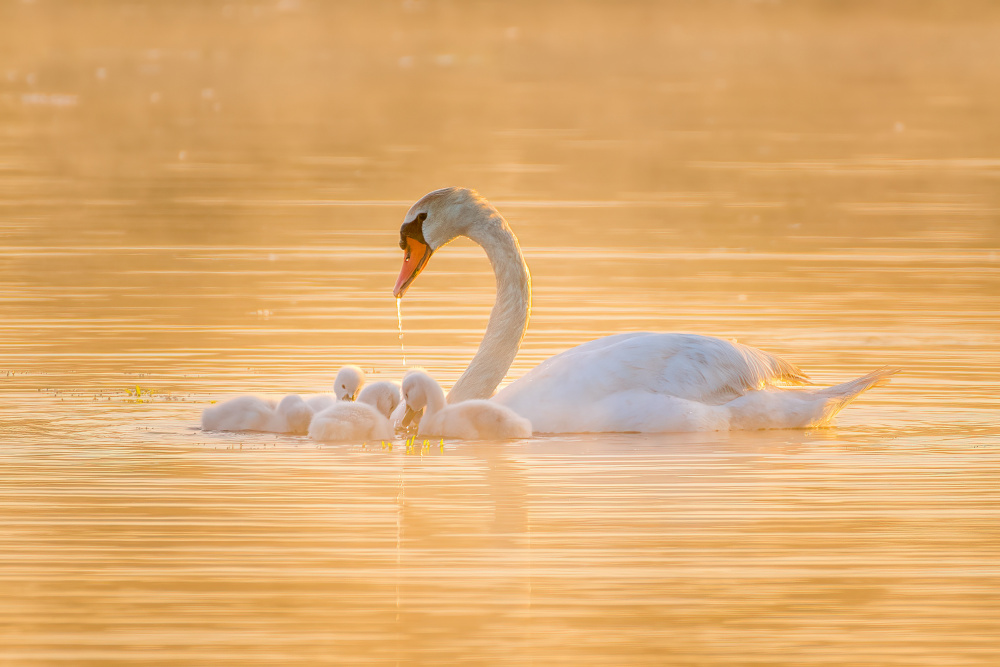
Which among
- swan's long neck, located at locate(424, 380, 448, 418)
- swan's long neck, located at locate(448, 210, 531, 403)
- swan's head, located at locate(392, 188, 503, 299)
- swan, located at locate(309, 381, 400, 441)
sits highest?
swan's head, located at locate(392, 188, 503, 299)

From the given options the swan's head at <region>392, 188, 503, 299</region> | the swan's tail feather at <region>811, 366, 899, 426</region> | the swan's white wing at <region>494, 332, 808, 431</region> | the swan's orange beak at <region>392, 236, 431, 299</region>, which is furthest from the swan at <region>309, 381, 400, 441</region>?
the swan's tail feather at <region>811, 366, 899, 426</region>

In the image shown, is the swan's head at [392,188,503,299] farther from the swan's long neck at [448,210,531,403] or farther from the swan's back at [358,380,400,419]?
the swan's back at [358,380,400,419]

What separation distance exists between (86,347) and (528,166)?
53.4ft

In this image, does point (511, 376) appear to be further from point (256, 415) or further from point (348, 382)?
point (256, 415)

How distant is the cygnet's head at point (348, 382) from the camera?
35.1 feet

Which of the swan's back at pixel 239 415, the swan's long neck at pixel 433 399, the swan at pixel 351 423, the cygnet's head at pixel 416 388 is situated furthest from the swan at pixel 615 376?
the swan's back at pixel 239 415

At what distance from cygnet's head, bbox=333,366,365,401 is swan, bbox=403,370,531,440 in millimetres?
287

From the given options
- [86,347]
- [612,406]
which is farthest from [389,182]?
[612,406]

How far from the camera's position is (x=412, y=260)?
11.7m

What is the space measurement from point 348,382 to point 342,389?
0.21 feet

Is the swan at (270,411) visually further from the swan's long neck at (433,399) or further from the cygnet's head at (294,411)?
the swan's long neck at (433,399)

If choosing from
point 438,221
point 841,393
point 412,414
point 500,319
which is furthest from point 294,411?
point 841,393

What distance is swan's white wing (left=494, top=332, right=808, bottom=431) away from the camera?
35.0 ft

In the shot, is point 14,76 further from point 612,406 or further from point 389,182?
point 612,406
